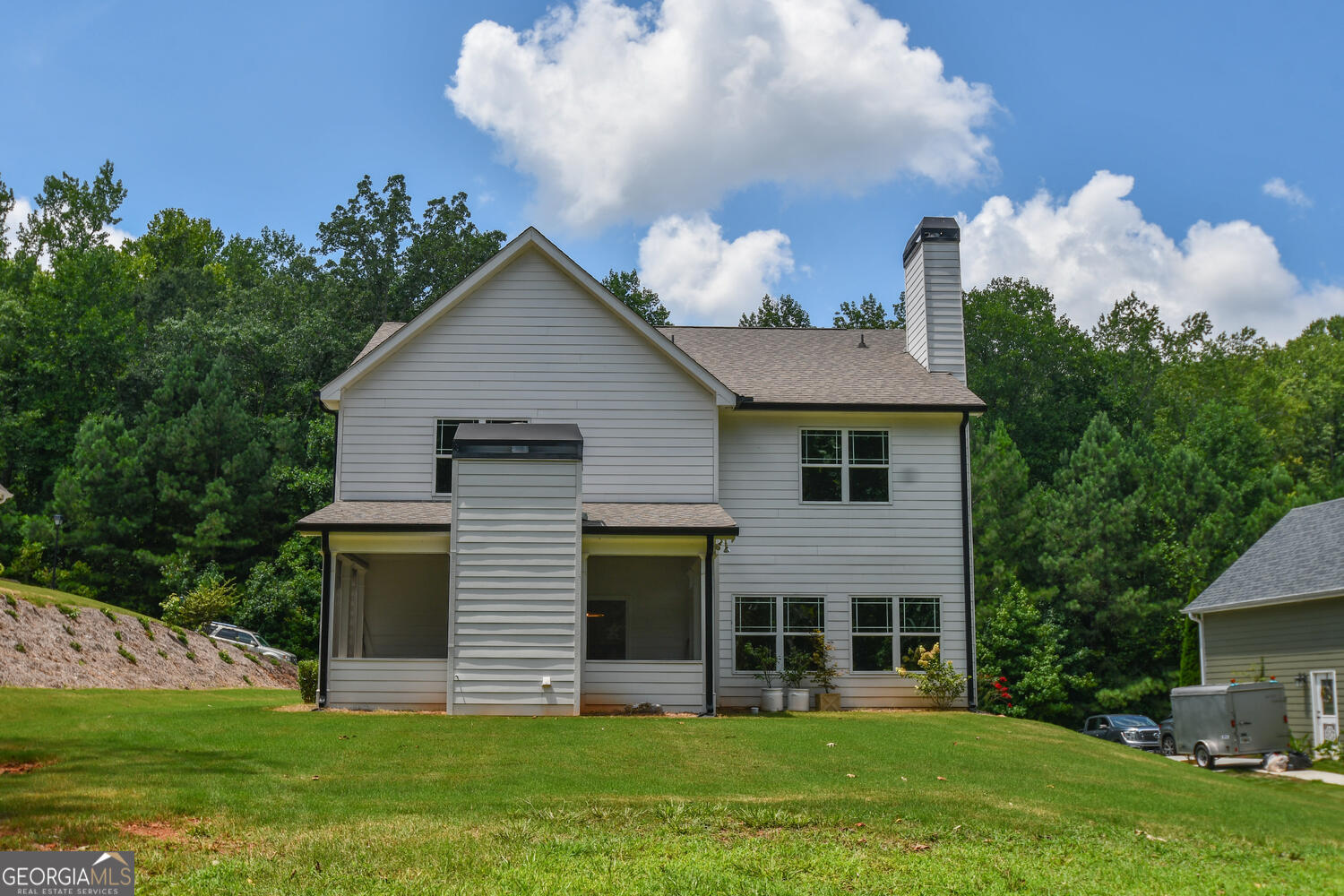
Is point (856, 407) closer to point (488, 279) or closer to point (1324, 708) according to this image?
point (488, 279)

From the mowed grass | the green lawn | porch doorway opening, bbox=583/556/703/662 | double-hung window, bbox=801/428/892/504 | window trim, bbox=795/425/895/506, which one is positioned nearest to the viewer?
the mowed grass

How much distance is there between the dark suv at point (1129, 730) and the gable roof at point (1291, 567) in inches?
139

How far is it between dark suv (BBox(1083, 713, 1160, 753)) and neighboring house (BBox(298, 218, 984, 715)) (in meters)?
12.6

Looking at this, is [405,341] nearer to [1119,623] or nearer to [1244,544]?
[1119,623]

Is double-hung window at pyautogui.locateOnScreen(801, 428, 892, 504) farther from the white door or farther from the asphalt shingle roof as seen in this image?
the white door

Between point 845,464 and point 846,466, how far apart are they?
0.04 m

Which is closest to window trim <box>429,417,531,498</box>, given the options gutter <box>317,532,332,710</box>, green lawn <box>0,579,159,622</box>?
gutter <box>317,532,332,710</box>

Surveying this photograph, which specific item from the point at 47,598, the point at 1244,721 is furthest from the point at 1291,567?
the point at 47,598

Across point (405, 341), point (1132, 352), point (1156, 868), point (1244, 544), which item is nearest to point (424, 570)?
point (405, 341)

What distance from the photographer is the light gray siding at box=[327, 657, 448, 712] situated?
59.8ft

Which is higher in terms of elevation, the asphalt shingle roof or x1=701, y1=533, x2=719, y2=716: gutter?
the asphalt shingle roof

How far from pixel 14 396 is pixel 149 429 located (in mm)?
11847

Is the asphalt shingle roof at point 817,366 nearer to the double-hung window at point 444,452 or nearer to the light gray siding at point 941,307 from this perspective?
the light gray siding at point 941,307

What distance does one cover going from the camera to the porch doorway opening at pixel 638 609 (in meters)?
22.1
